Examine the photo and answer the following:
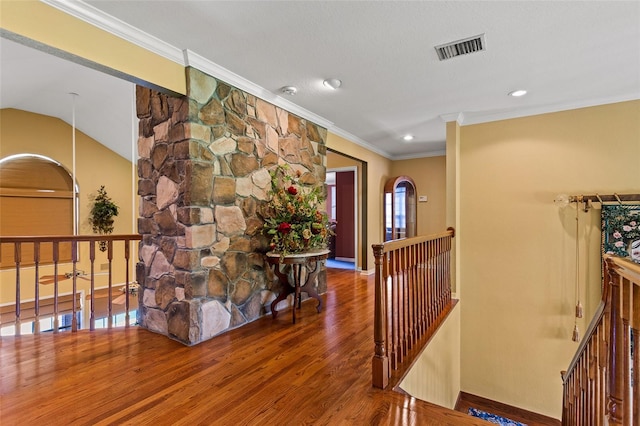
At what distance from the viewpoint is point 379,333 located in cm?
198

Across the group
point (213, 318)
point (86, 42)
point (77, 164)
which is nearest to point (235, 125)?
point (86, 42)

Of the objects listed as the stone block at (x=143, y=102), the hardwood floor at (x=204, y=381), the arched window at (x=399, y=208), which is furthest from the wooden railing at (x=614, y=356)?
the arched window at (x=399, y=208)

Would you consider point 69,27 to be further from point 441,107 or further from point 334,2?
point 441,107

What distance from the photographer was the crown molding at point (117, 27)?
183 cm

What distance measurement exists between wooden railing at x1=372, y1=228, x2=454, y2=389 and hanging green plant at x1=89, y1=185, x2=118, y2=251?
6.12 meters

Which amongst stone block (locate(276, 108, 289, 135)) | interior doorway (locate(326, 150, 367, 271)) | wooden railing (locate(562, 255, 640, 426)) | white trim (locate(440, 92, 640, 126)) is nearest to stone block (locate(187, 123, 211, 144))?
stone block (locate(276, 108, 289, 135))

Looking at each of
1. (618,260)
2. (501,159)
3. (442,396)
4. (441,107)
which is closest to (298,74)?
(441,107)

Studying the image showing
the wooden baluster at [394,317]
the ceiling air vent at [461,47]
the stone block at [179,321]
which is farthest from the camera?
the stone block at [179,321]

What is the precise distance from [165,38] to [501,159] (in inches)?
154

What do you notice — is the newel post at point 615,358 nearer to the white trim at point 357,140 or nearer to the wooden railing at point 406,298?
the wooden railing at point 406,298

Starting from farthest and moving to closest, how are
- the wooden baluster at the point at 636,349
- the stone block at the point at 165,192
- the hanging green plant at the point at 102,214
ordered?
the hanging green plant at the point at 102,214 < the stone block at the point at 165,192 < the wooden baluster at the point at 636,349

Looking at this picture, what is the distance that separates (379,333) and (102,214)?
6.36 metres

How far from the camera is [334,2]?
1.86 metres

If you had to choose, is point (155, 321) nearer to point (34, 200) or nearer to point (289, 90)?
point (289, 90)
